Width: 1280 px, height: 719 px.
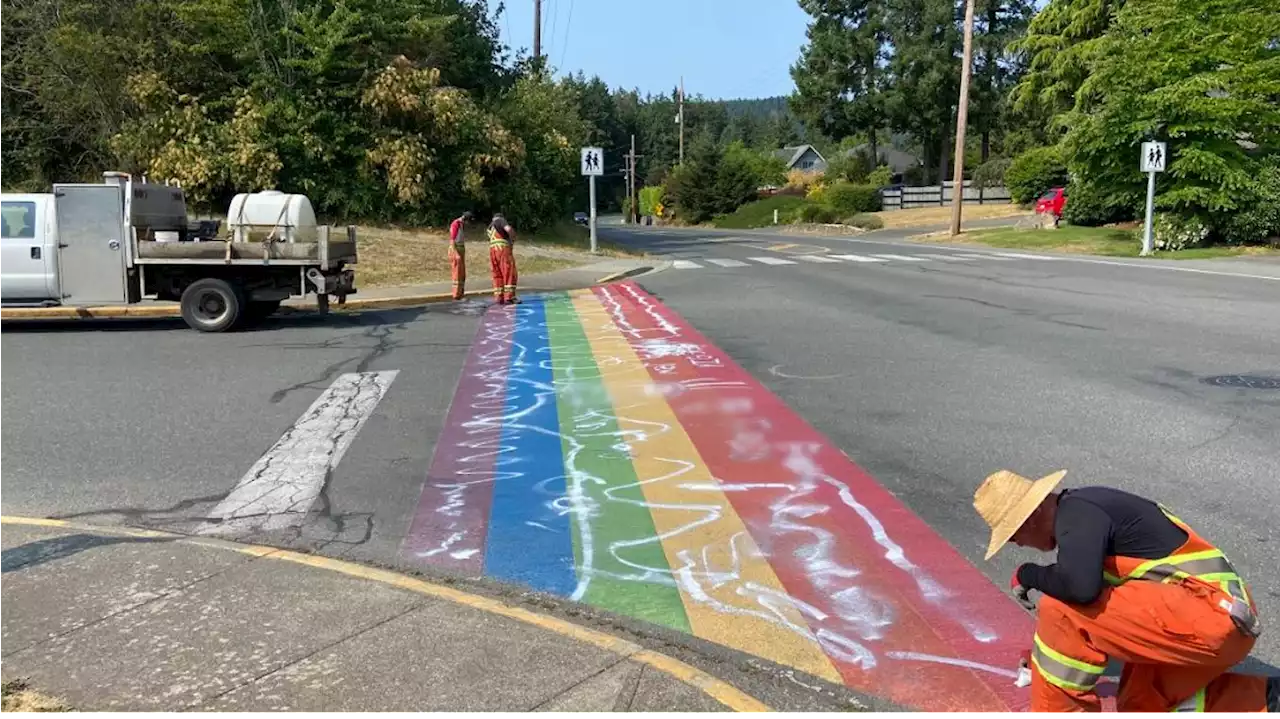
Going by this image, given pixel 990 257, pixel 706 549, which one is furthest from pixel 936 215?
pixel 706 549

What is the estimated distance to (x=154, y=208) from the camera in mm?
13734

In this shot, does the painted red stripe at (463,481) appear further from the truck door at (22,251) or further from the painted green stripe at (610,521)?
the truck door at (22,251)

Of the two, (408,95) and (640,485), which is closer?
(640,485)

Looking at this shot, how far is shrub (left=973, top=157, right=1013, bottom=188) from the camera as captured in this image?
5600cm

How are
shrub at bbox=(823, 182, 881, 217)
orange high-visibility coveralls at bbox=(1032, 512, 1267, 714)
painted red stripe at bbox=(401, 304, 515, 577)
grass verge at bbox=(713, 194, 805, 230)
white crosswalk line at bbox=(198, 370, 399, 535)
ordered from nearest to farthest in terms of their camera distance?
orange high-visibility coveralls at bbox=(1032, 512, 1267, 714)
painted red stripe at bbox=(401, 304, 515, 577)
white crosswalk line at bbox=(198, 370, 399, 535)
shrub at bbox=(823, 182, 881, 217)
grass verge at bbox=(713, 194, 805, 230)

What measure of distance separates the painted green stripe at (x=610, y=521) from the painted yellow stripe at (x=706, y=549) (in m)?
0.08

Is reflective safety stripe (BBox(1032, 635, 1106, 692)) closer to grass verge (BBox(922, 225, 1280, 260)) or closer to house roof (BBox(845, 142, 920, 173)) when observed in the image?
grass verge (BBox(922, 225, 1280, 260))

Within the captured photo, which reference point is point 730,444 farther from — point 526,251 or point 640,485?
point 526,251

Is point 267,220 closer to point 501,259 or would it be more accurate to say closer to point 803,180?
point 501,259

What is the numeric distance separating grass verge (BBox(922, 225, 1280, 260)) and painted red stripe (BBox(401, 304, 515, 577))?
2182cm

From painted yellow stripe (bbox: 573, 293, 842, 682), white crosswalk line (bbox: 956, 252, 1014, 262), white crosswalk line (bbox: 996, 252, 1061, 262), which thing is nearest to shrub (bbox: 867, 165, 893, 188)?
white crosswalk line (bbox: 996, 252, 1061, 262)

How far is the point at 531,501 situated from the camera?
19.5 feet

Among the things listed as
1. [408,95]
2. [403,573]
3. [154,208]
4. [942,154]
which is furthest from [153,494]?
[942,154]

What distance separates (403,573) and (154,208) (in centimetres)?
1097
